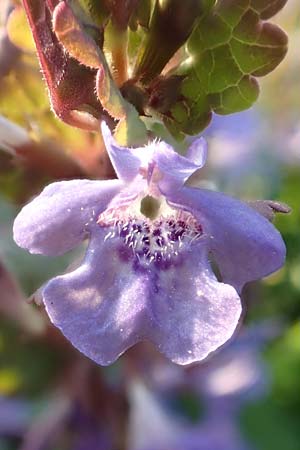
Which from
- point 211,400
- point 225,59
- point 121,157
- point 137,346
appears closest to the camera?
point 121,157

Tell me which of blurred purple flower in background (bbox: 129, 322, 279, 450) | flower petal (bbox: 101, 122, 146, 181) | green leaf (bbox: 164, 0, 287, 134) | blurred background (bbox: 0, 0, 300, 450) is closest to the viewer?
flower petal (bbox: 101, 122, 146, 181)

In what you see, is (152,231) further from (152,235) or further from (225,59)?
(225,59)

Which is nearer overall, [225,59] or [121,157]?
[121,157]

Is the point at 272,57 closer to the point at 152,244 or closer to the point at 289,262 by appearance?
the point at 152,244

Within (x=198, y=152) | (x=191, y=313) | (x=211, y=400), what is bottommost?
(x=211, y=400)

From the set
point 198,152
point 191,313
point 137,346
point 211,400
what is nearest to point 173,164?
point 198,152

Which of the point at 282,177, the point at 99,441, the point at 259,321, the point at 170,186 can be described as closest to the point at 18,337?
the point at 99,441

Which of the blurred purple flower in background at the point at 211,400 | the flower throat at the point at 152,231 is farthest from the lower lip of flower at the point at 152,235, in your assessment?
the blurred purple flower in background at the point at 211,400

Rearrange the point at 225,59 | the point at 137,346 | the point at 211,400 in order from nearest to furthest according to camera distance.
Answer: the point at 225,59 → the point at 137,346 → the point at 211,400

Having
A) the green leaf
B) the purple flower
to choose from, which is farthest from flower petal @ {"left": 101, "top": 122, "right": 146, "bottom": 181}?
the green leaf

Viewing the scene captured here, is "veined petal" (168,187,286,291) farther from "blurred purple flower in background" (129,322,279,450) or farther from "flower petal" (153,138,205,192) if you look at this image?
"blurred purple flower in background" (129,322,279,450)
